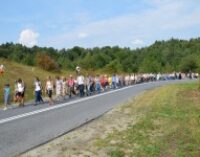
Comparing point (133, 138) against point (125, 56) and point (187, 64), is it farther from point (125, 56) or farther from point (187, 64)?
point (125, 56)

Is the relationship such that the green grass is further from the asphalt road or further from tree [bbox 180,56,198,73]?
tree [bbox 180,56,198,73]

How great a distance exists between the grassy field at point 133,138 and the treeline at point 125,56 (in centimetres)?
9299

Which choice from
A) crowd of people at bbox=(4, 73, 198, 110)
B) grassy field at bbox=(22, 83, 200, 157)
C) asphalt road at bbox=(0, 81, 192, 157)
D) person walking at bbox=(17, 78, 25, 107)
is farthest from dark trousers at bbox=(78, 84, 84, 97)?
grassy field at bbox=(22, 83, 200, 157)

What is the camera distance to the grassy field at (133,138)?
38.2ft

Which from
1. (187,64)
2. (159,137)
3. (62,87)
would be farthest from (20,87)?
(187,64)

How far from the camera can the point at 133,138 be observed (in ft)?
45.1

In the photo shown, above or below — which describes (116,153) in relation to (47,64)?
below

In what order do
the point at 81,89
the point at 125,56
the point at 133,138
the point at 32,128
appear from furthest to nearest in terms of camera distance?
the point at 125,56 < the point at 81,89 < the point at 32,128 < the point at 133,138

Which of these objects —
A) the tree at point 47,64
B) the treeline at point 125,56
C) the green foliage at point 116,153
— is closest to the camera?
the green foliage at point 116,153

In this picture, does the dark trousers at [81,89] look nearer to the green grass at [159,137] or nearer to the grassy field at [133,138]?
the grassy field at [133,138]

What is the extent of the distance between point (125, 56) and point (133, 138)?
137 meters

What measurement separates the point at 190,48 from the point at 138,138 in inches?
5464

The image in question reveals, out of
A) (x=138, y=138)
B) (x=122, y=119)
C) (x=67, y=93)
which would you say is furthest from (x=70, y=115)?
(x=67, y=93)

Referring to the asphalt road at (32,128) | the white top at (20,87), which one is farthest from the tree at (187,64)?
the asphalt road at (32,128)
